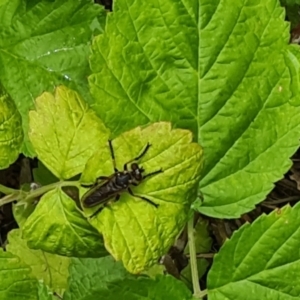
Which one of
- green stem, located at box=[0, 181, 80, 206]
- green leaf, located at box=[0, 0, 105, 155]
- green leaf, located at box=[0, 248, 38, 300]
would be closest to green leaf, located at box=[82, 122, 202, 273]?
green stem, located at box=[0, 181, 80, 206]

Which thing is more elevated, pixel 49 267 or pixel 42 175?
pixel 42 175

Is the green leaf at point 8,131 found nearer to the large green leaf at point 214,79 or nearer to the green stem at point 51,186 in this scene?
the green stem at point 51,186

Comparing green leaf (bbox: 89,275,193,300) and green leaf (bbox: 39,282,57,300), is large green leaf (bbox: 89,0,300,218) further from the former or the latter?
green leaf (bbox: 39,282,57,300)

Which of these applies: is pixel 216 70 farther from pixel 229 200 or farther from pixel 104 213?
pixel 104 213

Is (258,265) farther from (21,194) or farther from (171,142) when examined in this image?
(21,194)

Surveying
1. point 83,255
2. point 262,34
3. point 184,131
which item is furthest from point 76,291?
point 262,34

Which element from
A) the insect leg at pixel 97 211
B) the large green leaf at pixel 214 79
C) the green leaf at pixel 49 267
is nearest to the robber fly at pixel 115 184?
the insect leg at pixel 97 211

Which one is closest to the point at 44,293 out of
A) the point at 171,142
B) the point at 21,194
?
the point at 21,194
